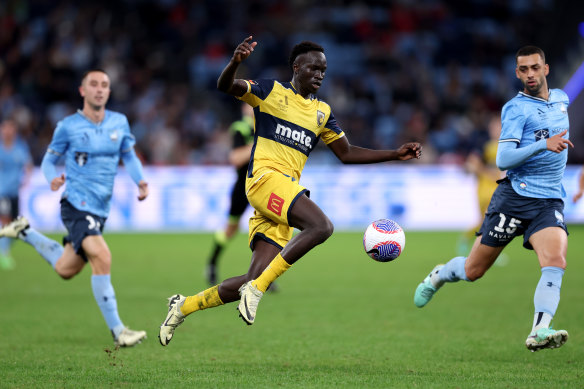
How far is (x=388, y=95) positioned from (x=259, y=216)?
18.7 metres

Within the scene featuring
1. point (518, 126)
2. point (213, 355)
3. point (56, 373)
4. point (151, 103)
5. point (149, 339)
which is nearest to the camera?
point (56, 373)

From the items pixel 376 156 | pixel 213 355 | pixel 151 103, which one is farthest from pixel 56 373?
pixel 151 103

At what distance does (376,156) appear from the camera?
6930 millimetres

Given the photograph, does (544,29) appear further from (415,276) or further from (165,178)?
(415,276)

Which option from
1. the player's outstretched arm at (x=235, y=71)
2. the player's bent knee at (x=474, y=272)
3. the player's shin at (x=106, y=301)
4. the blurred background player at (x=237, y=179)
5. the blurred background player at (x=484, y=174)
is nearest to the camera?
the player's outstretched arm at (x=235, y=71)

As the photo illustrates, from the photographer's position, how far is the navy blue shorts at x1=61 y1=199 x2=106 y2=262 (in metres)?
7.52

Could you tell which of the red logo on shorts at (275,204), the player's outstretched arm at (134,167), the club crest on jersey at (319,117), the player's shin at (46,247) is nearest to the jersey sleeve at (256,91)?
the club crest on jersey at (319,117)

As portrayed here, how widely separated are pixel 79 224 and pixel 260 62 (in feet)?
58.3

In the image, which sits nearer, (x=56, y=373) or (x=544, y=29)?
(x=56, y=373)

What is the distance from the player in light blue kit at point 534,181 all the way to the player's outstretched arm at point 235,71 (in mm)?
2213

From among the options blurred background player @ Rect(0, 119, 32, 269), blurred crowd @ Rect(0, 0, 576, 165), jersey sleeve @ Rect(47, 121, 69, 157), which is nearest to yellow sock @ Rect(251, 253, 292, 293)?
jersey sleeve @ Rect(47, 121, 69, 157)

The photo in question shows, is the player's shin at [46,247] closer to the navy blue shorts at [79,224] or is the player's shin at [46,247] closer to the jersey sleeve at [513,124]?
the navy blue shorts at [79,224]

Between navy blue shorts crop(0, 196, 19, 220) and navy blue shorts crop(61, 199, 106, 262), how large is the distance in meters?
7.79

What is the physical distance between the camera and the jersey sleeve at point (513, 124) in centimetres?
650
